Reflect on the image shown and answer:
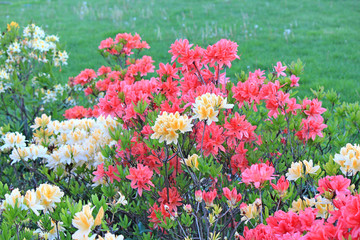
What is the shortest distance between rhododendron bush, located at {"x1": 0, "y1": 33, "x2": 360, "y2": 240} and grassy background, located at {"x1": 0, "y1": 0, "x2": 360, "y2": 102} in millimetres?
3362

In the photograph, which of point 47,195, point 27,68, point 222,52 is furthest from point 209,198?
point 27,68

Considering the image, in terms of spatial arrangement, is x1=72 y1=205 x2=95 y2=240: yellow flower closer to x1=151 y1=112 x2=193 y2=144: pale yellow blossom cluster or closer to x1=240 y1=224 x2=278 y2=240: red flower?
x1=151 y1=112 x2=193 y2=144: pale yellow blossom cluster

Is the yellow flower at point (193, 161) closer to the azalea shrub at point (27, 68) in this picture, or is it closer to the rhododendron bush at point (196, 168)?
the rhododendron bush at point (196, 168)

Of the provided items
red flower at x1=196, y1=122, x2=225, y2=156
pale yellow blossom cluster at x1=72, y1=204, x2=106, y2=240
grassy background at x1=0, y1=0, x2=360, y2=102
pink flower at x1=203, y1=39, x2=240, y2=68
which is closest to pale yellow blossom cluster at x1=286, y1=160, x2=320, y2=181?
red flower at x1=196, y1=122, x2=225, y2=156

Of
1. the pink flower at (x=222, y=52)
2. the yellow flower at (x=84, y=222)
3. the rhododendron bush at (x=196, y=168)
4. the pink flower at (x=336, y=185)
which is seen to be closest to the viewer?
the yellow flower at (x=84, y=222)

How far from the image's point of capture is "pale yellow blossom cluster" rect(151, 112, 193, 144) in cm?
150

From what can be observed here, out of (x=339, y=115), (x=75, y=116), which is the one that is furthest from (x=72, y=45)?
(x=339, y=115)

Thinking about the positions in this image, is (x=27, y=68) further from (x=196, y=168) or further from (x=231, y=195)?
(x=231, y=195)

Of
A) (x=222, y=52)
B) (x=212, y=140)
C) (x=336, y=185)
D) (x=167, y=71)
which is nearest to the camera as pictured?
(x=336, y=185)

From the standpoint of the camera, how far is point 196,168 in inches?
64.2

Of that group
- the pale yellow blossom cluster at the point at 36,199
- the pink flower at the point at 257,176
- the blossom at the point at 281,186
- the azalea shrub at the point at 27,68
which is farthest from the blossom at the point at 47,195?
the azalea shrub at the point at 27,68

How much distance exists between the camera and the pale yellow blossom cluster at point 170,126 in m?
1.50

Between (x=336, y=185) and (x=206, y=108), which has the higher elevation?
(x=206, y=108)

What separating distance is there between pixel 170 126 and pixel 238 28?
8.01m
